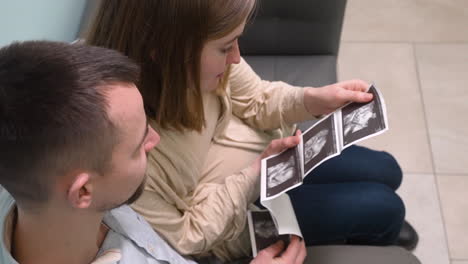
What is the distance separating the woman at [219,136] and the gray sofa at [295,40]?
12.8 inches

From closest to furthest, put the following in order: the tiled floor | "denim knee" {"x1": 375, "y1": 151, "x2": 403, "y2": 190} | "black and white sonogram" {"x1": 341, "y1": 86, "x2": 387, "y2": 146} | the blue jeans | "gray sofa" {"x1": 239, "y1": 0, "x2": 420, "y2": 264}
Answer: "black and white sonogram" {"x1": 341, "y1": 86, "x2": 387, "y2": 146}, the blue jeans, "denim knee" {"x1": 375, "y1": 151, "x2": 403, "y2": 190}, "gray sofa" {"x1": 239, "y1": 0, "x2": 420, "y2": 264}, the tiled floor

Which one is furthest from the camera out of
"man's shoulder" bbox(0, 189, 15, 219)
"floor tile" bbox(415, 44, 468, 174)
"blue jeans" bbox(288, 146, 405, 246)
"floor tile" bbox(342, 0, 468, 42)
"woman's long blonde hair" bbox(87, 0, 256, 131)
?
"floor tile" bbox(342, 0, 468, 42)

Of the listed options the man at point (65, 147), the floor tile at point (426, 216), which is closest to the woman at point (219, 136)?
the man at point (65, 147)

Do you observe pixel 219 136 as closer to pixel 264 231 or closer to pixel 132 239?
pixel 264 231

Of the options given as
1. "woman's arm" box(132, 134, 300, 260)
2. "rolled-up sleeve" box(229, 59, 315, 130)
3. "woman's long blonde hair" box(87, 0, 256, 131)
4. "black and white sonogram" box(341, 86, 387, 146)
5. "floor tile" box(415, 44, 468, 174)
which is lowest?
"floor tile" box(415, 44, 468, 174)

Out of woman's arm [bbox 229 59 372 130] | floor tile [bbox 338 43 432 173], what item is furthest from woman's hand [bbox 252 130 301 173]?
floor tile [bbox 338 43 432 173]

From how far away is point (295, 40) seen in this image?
5.85 feet

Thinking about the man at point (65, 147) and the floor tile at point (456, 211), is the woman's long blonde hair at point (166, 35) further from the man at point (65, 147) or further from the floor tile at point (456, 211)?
the floor tile at point (456, 211)

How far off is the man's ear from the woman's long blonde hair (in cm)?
33

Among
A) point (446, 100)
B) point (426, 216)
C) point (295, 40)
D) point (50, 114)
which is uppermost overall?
Answer: point (50, 114)

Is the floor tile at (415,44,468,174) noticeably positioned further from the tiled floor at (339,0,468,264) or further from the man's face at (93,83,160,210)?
the man's face at (93,83,160,210)

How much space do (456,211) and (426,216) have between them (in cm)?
11

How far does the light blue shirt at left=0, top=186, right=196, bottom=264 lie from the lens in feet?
3.25

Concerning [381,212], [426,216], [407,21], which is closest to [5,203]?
[381,212]
